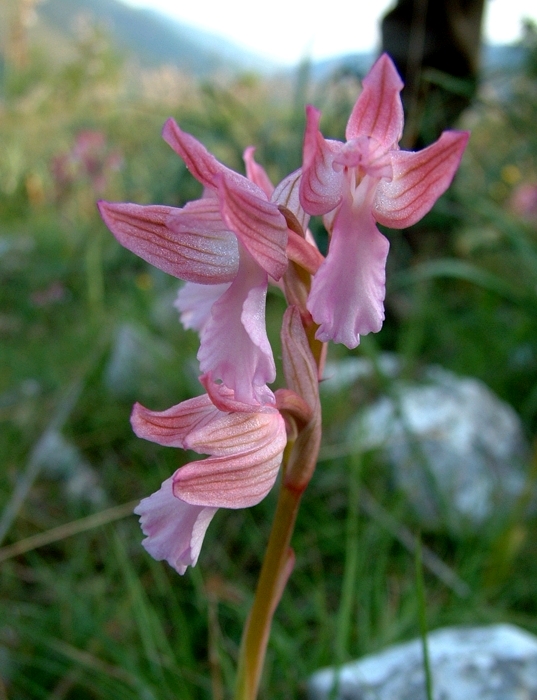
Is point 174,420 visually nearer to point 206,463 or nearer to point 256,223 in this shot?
point 206,463

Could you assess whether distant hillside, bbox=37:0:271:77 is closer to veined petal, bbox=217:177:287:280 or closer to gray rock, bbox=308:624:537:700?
gray rock, bbox=308:624:537:700

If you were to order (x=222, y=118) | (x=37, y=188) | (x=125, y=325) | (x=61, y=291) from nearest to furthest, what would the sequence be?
1. (x=125, y=325)
2. (x=222, y=118)
3. (x=61, y=291)
4. (x=37, y=188)

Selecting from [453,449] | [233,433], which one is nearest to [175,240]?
[233,433]

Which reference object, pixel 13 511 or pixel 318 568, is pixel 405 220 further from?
pixel 318 568

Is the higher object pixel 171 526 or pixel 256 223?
pixel 256 223

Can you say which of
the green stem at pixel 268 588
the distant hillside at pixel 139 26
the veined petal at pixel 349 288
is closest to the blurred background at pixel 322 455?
the green stem at pixel 268 588

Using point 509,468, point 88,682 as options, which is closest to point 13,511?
point 88,682
